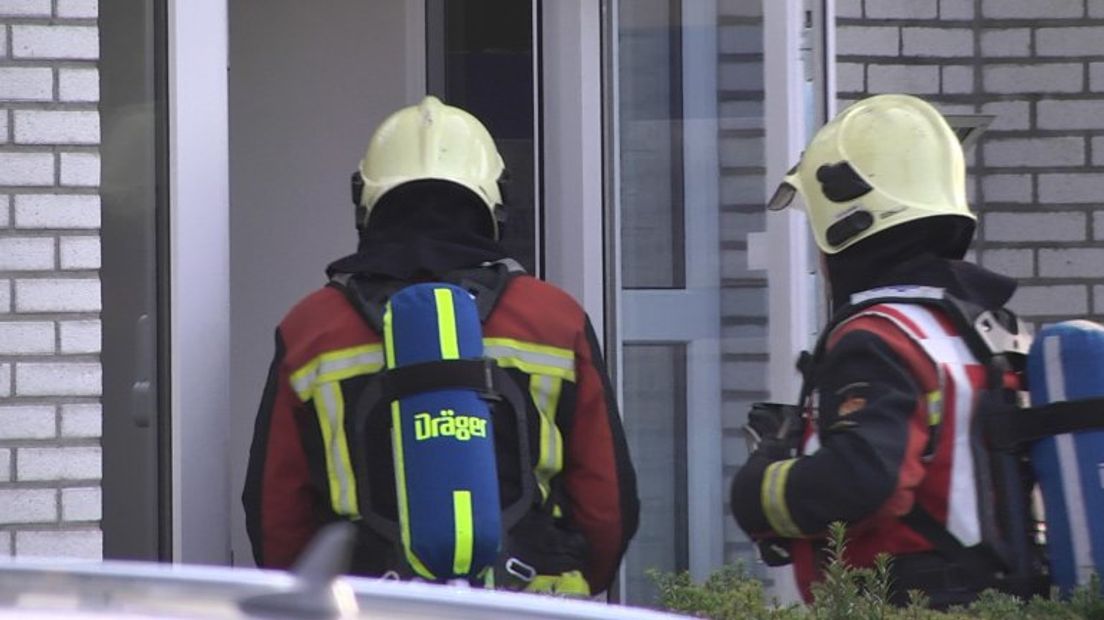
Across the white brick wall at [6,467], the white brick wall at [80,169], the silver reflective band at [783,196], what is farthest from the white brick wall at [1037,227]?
the white brick wall at [6,467]

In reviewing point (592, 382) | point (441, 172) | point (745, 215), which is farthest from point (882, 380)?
point (745, 215)

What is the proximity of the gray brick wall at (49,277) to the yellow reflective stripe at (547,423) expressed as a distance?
1.15 metres

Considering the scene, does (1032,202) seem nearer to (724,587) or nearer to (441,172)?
(441,172)

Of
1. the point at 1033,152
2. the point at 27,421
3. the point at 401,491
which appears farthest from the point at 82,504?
the point at 1033,152

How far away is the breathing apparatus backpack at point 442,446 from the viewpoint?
407 cm

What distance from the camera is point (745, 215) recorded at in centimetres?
559

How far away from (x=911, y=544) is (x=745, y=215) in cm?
170

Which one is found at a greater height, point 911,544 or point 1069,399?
point 1069,399

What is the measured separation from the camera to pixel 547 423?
4.39m

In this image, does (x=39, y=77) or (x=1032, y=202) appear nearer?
(x=39, y=77)

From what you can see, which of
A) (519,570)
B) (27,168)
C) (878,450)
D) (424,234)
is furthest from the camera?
(27,168)

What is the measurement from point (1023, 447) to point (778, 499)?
42 cm

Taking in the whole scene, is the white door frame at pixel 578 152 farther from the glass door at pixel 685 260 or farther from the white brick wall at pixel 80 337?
the white brick wall at pixel 80 337

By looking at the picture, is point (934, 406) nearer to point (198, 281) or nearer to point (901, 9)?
point (198, 281)
